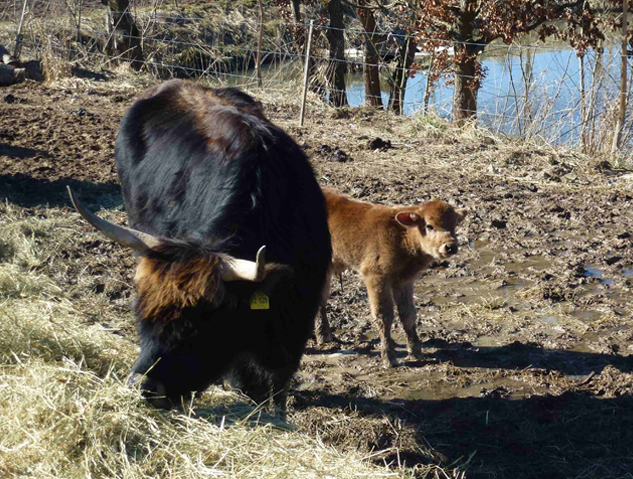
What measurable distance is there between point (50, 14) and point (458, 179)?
14.6m

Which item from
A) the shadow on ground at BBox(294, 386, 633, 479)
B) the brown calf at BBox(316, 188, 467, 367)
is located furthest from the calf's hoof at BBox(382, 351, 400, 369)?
the shadow on ground at BBox(294, 386, 633, 479)

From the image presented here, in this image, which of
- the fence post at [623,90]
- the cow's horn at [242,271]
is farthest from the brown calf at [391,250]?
the fence post at [623,90]

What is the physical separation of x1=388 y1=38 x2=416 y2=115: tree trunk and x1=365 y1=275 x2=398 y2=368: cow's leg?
9686mm

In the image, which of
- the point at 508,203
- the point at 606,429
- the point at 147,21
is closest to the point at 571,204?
the point at 508,203

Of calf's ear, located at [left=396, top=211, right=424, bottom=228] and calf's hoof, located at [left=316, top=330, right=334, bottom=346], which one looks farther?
calf's hoof, located at [left=316, top=330, right=334, bottom=346]

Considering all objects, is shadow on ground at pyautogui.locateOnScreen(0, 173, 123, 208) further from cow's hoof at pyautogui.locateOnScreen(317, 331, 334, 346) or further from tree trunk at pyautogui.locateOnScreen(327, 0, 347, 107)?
tree trunk at pyautogui.locateOnScreen(327, 0, 347, 107)

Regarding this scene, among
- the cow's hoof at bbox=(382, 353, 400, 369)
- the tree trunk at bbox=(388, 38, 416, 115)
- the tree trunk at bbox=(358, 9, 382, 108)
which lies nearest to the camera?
the cow's hoof at bbox=(382, 353, 400, 369)

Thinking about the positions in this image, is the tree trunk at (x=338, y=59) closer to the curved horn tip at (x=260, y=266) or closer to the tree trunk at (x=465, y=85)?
the tree trunk at (x=465, y=85)

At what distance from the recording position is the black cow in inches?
140

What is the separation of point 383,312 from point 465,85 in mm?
8330

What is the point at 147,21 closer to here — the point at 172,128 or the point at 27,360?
the point at 172,128

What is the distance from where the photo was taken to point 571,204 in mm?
8195

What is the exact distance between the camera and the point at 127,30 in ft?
59.6

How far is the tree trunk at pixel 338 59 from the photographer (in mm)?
15406
